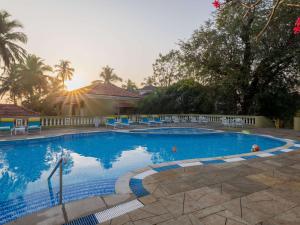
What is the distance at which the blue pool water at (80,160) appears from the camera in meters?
4.06

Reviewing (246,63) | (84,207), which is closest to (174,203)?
(84,207)

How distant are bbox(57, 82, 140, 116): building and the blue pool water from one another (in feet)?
31.8

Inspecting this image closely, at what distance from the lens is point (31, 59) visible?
30.4 meters

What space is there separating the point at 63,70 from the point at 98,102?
26332 mm

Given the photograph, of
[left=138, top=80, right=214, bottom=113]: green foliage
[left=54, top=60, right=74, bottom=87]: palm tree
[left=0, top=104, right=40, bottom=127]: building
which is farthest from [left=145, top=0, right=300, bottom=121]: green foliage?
Result: [left=54, top=60, right=74, bottom=87]: palm tree

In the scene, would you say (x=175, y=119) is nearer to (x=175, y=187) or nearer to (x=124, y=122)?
(x=124, y=122)

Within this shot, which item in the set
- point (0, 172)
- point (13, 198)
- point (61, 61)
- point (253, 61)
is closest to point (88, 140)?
point (0, 172)

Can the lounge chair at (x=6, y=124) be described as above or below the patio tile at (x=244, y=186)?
above

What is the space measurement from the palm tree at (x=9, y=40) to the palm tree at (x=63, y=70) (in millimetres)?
21046

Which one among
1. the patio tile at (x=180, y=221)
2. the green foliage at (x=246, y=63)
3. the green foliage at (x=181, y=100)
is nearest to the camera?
the patio tile at (x=180, y=221)

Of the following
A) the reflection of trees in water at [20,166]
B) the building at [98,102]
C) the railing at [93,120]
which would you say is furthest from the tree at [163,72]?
the reflection of trees in water at [20,166]

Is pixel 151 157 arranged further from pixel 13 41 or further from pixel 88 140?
pixel 13 41

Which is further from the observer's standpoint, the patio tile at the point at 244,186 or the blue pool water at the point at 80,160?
the blue pool water at the point at 80,160

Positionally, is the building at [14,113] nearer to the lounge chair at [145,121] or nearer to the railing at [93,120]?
the railing at [93,120]
